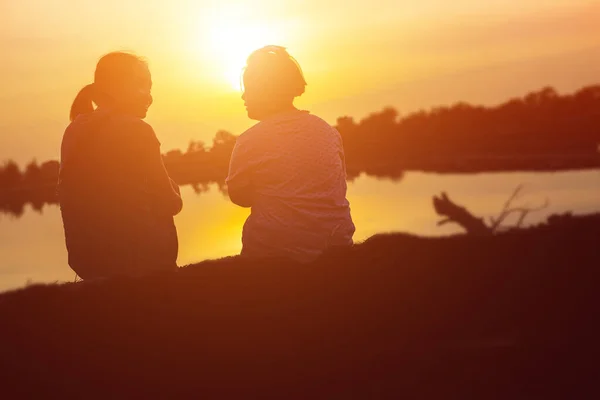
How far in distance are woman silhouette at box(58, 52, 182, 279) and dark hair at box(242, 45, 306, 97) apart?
0.68m

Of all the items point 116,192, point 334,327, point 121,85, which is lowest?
point 334,327

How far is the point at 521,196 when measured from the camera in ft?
3.98

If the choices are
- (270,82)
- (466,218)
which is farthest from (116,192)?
(466,218)

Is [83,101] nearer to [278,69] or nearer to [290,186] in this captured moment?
[278,69]

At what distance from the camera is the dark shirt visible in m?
3.77

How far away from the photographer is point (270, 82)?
356cm

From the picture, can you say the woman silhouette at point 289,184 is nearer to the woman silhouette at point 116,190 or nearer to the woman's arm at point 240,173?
the woman's arm at point 240,173

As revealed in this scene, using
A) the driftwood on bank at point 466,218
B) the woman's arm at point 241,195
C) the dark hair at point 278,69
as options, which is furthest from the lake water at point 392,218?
the dark hair at point 278,69

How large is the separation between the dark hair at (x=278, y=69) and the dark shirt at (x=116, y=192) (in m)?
0.68

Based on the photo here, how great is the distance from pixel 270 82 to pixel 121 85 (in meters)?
0.87

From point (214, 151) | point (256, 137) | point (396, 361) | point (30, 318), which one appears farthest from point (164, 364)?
point (214, 151)

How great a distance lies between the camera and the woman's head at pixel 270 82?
3.56 meters

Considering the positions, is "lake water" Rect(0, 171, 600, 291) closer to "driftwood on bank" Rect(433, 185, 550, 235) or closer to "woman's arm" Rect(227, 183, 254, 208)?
"driftwood on bank" Rect(433, 185, 550, 235)

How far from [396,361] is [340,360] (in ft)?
0.31
